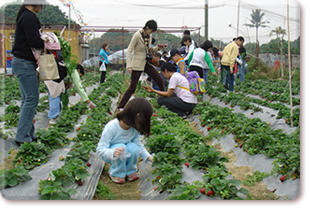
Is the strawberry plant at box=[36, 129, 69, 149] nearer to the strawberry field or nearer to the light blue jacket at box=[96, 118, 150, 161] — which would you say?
the strawberry field

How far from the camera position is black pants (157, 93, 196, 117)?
6.00 m

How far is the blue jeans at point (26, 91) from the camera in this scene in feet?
11.3

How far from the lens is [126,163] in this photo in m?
3.14

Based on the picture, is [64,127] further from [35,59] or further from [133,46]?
[133,46]

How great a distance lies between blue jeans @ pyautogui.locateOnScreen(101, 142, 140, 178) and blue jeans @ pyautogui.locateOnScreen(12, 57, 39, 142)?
1.16m

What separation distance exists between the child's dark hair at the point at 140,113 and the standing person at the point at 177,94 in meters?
3.06

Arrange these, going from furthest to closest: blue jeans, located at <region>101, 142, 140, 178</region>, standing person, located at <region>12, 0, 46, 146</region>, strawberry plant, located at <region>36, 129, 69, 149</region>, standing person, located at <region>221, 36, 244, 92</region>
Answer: standing person, located at <region>221, 36, 244, 92</region> < strawberry plant, located at <region>36, 129, 69, 149</region> < standing person, located at <region>12, 0, 46, 146</region> < blue jeans, located at <region>101, 142, 140, 178</region>

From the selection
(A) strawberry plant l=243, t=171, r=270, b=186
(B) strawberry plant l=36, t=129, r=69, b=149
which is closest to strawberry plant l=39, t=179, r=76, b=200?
(B) strawberry plant l=36, t=129, r=69, b=149

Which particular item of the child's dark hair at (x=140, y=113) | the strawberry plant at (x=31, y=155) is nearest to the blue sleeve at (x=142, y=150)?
the child's dark hair at (x=140, y=113)

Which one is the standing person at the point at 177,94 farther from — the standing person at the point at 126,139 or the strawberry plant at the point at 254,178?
the strawberry plant at the point at 254,178

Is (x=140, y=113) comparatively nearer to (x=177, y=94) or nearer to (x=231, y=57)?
(x=177, y=94)

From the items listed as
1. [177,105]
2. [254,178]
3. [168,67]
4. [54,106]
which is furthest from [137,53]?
[254,178]

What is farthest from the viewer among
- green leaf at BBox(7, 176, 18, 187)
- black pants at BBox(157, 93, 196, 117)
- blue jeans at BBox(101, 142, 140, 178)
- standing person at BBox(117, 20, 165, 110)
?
black pants at BBox(157, 93, 196, 117)

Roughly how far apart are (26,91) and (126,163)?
5.06ft
